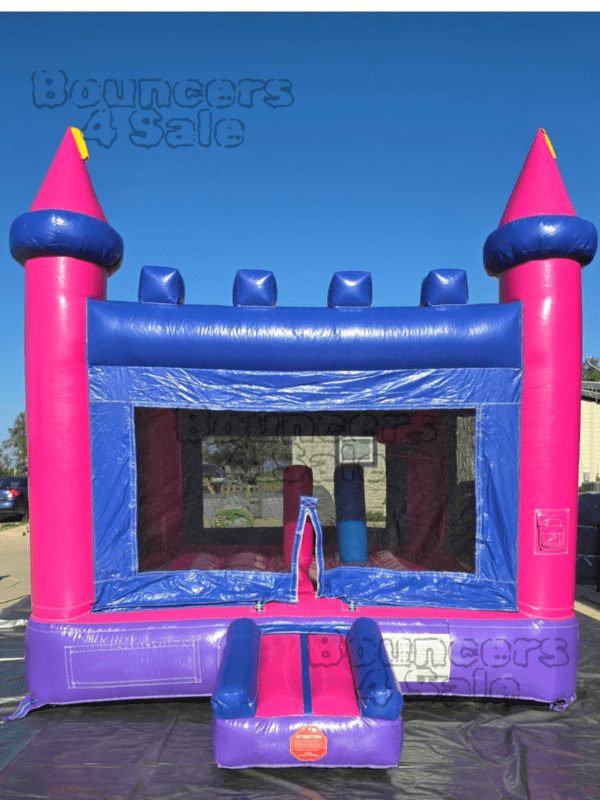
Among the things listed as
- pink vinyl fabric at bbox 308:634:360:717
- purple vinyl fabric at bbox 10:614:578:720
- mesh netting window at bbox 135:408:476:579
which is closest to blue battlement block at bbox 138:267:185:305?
mesh netting window at bbox 135:408:476:579

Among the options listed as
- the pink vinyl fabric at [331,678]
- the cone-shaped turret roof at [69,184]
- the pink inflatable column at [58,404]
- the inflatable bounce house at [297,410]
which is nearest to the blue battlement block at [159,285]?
the inflatable bounce house at [297,410]

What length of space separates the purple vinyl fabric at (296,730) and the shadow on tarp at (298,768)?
7 centimetres

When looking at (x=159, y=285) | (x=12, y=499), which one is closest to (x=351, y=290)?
(x=159, y=285)

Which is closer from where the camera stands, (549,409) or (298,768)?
(298,768)

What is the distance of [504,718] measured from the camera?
9.78ft

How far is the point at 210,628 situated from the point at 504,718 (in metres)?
1.67

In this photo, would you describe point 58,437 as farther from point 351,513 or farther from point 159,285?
point 351,513

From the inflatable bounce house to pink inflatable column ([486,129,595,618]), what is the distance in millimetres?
10

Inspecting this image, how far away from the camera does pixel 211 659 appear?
10.1ft

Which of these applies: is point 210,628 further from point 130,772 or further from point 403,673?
point 403,673

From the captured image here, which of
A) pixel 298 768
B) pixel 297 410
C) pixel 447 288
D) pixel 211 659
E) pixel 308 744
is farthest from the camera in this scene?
pixel 447 288

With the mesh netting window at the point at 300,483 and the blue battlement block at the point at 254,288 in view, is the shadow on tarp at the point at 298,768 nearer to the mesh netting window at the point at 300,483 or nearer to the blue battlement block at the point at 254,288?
the mesh netting window at the point at 300,483

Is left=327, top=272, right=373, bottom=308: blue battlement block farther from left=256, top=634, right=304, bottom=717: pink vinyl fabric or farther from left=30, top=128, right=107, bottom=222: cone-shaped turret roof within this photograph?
left=256, top=634, right=304, bottom=717: pink vinyl fabric

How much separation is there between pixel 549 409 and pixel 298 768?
2.23 meters
